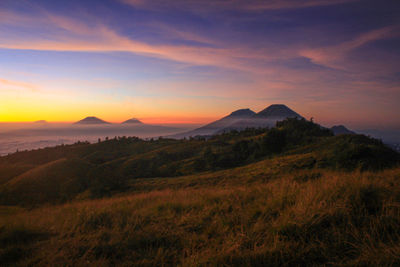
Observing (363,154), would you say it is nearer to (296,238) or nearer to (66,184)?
(296,238)

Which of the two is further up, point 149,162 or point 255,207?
point 255,207

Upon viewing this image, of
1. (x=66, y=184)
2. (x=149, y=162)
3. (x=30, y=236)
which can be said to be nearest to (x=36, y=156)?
(x=149, y=162)

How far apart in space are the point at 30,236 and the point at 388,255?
610 centimetres

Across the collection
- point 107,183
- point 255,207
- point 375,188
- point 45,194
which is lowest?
point 45,194

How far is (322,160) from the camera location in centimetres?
1825

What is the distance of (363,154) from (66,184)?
3324 cm

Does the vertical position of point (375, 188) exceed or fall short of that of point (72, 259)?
it exceeds it

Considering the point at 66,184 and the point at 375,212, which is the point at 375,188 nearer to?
the point at 375,212

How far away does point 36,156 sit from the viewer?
223 ft

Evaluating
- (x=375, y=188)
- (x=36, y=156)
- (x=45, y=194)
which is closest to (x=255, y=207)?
(x=375, y=188)

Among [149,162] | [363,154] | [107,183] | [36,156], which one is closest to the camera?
[363,154]

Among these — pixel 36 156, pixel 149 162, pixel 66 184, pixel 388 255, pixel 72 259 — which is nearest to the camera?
pixel 388 255

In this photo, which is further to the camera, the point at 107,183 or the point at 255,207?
the point at 107,183

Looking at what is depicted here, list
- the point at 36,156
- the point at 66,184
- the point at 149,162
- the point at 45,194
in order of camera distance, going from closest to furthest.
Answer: the point at 45,194
the point at 66,184
the point at 149,162
the point at 36,156
